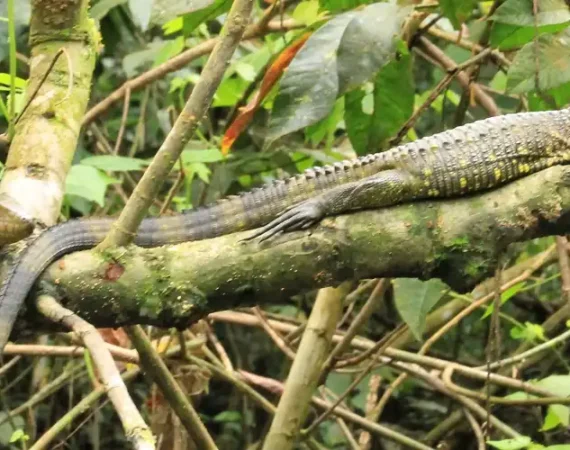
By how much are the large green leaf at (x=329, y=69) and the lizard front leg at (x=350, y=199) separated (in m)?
0.14

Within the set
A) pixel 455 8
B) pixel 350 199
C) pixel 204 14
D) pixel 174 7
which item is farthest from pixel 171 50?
pixel 350 199

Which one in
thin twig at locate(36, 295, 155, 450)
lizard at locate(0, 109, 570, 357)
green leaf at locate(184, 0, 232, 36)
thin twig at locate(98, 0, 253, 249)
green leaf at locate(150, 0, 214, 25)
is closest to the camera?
thin twig at locate(36, 295, 155, 450)

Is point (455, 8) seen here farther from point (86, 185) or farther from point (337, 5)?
point (86, 185)

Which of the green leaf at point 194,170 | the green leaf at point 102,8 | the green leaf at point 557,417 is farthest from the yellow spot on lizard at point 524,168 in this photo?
the green leaf at point 102,8

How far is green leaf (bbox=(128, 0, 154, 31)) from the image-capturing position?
159 cm

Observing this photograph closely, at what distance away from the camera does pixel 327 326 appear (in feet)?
6.05

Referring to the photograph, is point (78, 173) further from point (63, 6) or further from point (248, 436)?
point (248, 436)

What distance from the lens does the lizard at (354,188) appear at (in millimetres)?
1109

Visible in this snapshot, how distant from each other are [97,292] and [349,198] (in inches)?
19.4

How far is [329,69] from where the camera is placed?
1.41 metres

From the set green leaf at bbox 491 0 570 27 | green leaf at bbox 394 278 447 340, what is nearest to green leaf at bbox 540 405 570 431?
green leaf at bbox 394 278 447 340

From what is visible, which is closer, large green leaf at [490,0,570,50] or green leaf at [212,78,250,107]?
large green leaf at [490,0,570,50]

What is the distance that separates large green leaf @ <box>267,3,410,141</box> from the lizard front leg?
0.14m

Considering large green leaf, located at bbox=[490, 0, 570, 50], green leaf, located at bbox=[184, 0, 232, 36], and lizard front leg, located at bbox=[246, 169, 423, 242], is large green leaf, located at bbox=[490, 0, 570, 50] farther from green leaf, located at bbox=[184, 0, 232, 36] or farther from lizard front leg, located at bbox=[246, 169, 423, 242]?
green leaf, located at bbox=[184, 0, 232, 36]
